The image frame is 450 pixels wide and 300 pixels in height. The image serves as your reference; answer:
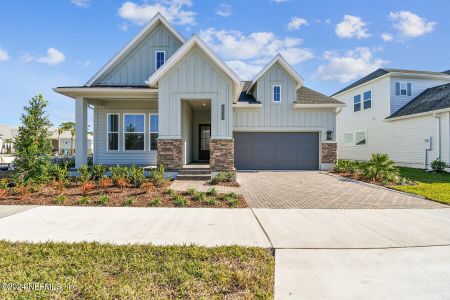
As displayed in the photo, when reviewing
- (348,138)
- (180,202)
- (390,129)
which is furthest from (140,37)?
(348,138)

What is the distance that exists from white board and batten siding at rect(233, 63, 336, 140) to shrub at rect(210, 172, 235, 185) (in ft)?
17.9

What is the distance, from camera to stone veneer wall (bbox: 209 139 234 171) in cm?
1140

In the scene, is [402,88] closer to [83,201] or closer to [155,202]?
[155,202]

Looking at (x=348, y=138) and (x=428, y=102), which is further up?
(x=428, y=102)

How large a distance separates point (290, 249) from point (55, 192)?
7.54 metres

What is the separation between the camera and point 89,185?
8.61 meters

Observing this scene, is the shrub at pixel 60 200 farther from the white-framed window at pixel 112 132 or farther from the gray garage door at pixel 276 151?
the gray garage door at pixel 276 151

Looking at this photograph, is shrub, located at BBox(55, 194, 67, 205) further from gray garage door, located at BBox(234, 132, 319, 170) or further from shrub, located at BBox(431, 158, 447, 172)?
shrub, located at BBox(431, 158, 447, 172)

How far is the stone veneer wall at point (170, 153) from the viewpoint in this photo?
37.5 ft

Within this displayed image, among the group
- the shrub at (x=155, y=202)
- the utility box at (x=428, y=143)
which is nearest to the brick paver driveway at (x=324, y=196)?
the shrub at (x=155, y=202)

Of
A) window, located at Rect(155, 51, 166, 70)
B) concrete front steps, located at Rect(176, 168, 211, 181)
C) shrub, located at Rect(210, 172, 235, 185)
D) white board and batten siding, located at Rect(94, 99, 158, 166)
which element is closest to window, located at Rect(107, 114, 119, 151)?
white board and batten siding, located at Rect(94, 99, 158, 166)

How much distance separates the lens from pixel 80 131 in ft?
40.2

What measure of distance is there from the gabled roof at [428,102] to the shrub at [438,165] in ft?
10.3

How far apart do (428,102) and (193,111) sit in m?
15.4
